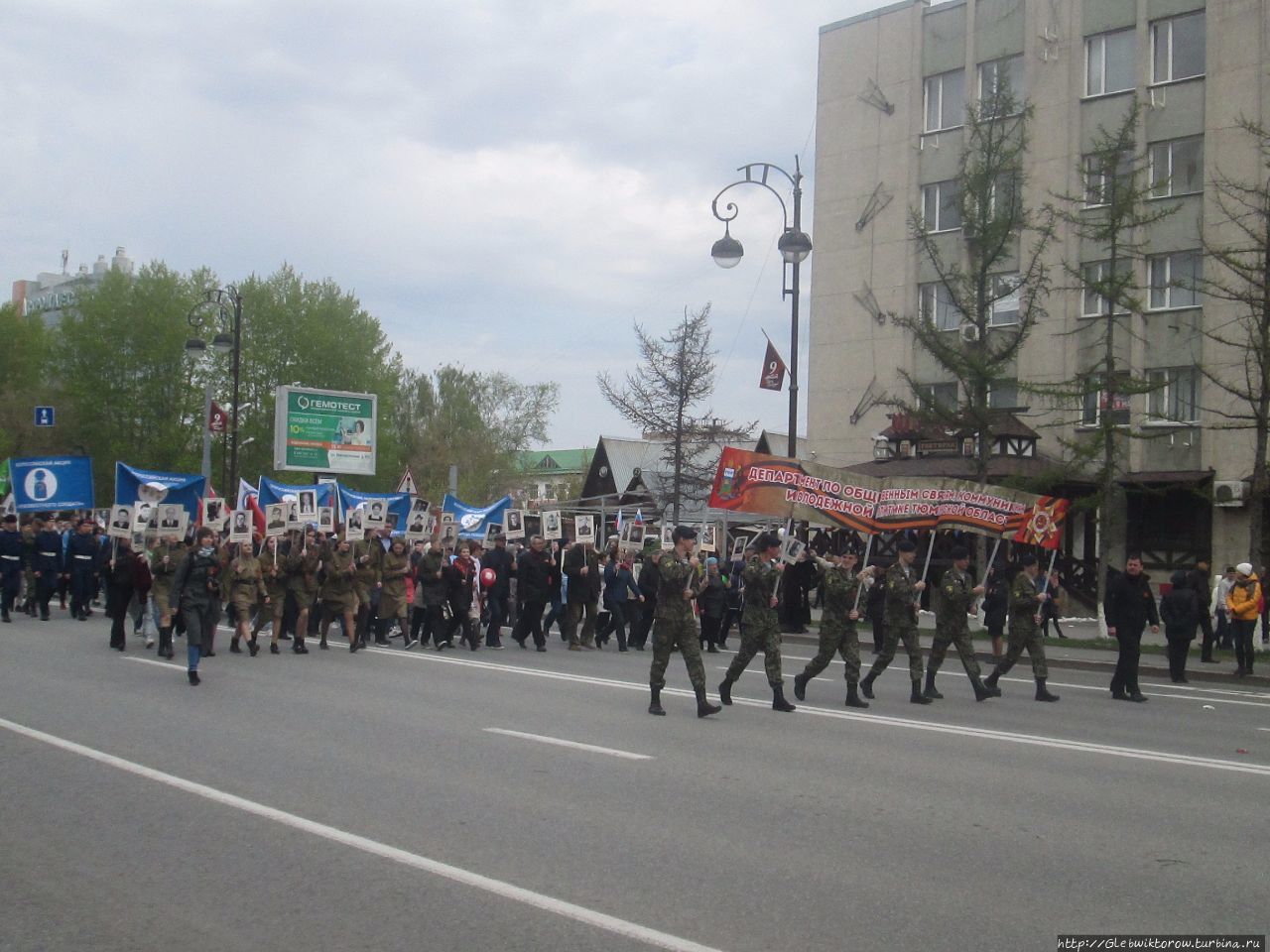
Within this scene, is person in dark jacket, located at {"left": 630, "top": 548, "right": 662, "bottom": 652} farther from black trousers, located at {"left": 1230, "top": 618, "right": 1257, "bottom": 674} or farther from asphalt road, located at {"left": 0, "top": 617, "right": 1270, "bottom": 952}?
black trousers, located at {"left": 1230, "top": 618, "right": 1257, "bottom": 674}

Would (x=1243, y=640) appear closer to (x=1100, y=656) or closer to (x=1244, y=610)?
(x=1244, y=610)

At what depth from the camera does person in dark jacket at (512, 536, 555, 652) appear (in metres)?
20.1

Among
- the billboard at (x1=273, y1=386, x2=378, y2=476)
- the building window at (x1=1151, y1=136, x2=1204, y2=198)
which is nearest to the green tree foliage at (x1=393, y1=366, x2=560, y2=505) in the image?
the billboard at (x1=273, y1=386, x2=378, y2=476)

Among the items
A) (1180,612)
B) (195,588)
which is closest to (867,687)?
(1180,612)

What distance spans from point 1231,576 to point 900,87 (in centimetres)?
2186

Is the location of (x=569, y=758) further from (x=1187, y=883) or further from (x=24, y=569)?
(x=24, y=569)

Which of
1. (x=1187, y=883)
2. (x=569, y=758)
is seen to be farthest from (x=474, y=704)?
(x=1187, y=883)

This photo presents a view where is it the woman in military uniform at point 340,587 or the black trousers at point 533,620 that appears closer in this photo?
the woman in military uniform at point 340,587

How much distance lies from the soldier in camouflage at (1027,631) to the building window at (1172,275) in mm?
22298

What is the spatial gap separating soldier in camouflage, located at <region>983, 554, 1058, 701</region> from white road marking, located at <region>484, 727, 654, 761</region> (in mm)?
6074

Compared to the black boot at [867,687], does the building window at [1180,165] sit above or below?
above

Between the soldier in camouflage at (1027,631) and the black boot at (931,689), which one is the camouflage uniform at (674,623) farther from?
the soldier in camouflage at (1027,631)

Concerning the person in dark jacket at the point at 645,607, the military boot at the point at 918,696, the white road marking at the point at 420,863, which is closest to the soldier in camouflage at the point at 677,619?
the military boot at the point at 918,696

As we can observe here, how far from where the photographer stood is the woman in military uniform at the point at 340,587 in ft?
60.6
